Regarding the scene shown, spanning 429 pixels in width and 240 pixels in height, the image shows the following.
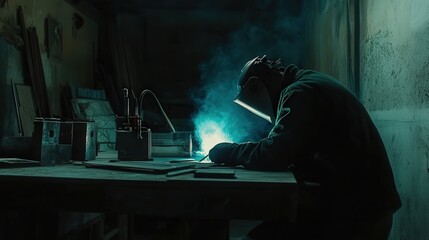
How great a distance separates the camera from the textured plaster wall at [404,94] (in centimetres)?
202

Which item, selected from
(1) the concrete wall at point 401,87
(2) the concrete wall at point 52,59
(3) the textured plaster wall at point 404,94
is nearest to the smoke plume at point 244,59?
(2) the concrete wall at point 52,59

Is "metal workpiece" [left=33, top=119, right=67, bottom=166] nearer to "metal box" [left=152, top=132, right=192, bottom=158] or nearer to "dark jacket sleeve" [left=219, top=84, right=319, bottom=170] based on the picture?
"metal box" [left=152, top=132, right=192, bottom=158]

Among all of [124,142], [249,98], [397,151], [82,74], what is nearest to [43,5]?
[82,74]

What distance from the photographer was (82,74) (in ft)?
21.0

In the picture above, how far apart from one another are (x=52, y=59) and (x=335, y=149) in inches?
174

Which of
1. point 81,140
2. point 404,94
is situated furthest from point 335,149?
point 81,140

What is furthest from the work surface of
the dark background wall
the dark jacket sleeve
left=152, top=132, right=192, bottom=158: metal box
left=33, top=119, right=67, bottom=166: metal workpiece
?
left=152, top=132, right=192, bottom=158: metal box

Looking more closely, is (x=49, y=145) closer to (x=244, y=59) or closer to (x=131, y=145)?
(x=131, y=145)

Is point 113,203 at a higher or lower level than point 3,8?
lower

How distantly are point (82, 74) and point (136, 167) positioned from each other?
4780 mm

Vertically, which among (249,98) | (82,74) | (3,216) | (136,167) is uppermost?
(82,74)

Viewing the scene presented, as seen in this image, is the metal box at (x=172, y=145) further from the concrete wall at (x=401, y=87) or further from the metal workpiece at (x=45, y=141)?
the concrete wall at (x=401, y=87)

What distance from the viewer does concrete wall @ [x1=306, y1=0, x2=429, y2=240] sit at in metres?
2.02

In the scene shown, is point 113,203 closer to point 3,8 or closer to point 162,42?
point 3,8
